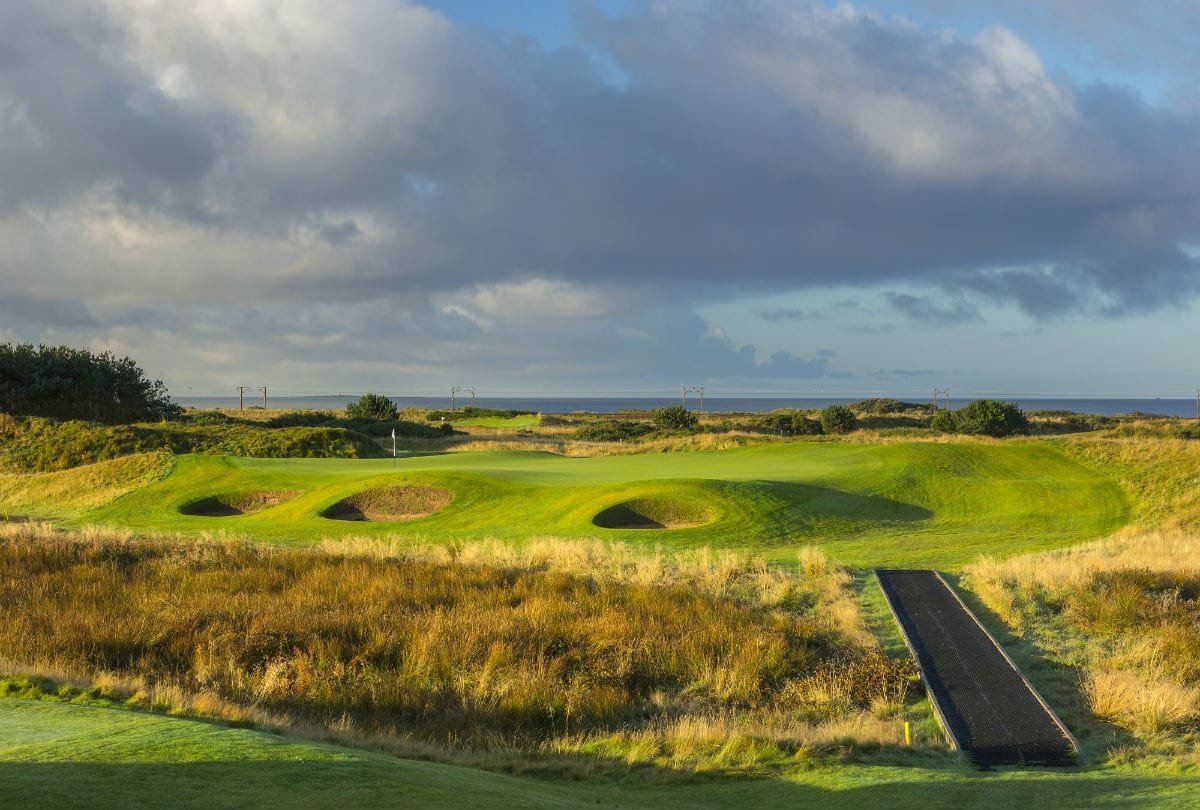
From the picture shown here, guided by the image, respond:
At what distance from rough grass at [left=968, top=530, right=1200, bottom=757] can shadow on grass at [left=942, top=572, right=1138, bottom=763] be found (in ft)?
0.50

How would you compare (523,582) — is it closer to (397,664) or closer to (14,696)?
(397,664)

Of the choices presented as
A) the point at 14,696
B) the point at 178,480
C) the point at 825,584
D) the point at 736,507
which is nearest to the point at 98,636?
the point at 14,696

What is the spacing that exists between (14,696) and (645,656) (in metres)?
8.00

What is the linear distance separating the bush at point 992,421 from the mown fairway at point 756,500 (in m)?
42.4

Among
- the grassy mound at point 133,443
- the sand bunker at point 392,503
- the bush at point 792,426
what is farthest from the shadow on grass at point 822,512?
the bush at point 792,426

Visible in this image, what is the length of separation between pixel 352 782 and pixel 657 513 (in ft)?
69.8

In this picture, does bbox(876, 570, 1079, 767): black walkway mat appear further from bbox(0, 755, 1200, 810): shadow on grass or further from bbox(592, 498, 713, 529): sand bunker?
bbox(592, 498, 713, 529): sand bunker

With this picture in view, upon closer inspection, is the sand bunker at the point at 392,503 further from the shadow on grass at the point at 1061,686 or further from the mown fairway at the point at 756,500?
the shadow on grass at the point at 1061,686

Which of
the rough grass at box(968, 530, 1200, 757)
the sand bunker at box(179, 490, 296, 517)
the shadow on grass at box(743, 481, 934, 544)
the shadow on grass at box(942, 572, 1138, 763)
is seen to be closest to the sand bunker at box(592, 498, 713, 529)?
the shadow on grass at box(743, 481, 934, 544)

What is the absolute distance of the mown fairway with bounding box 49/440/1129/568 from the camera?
989 inches

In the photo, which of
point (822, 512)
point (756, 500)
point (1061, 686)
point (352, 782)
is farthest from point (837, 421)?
point (352, 782)

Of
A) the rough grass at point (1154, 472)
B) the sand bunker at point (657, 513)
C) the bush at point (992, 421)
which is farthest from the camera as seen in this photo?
the bush at point (992, 421)

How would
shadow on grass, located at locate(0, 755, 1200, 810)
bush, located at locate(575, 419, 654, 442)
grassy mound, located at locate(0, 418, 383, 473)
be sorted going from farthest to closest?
1. bush, located at locate(575, 419, 654, 442)
2. grassy mound, located at locate(0, 418, 383, 473)
3. shadow on grass, located at locate(0, 755, 1200, 810)

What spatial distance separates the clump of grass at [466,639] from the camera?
1235 centimetres
